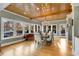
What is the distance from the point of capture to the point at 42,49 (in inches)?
105

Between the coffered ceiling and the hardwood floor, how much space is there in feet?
2.00

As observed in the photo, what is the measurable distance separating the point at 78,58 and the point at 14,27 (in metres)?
1.78

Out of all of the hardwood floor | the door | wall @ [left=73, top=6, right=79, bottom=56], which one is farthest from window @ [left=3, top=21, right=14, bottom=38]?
wall @ [left=73, top=6, right=79, bottom=56]

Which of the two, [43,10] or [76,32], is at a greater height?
[43,10]

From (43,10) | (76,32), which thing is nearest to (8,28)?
(43,10)

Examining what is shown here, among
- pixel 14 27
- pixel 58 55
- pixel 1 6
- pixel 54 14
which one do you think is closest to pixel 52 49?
pixel 58 55

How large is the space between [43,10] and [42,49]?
0.99 m

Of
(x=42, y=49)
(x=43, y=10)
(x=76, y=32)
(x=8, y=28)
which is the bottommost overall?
(x=42, y=49)

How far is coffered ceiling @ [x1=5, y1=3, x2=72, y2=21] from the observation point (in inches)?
102

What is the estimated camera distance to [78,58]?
260 centimetres

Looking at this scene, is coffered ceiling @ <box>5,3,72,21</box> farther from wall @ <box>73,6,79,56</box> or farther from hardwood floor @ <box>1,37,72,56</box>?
hardwood floor @ <box>1,37,72,56</box>

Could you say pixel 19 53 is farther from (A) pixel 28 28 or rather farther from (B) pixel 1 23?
(B) pixel 1 23

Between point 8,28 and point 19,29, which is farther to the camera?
point 19,29

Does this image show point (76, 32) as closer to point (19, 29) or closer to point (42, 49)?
point (42, 49)
